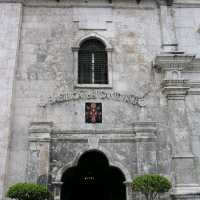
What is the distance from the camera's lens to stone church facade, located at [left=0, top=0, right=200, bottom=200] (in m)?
12.2

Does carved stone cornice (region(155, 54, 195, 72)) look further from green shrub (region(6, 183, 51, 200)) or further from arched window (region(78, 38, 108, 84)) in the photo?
green shrub (region(6, 183, 51, 200))

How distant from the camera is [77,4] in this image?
1467cm

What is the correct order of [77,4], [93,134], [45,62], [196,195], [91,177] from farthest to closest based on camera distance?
[91,177]
[77,4]
[45,62]
[93,134]
[196,195]

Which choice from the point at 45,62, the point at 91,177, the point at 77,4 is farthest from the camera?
the point at 91,177

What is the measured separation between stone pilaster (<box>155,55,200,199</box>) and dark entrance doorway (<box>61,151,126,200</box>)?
2.57 metres

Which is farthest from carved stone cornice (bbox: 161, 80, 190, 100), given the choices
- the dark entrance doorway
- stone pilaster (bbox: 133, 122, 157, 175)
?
the dark entrance doorway

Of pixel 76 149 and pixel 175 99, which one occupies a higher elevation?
pixel 175 99

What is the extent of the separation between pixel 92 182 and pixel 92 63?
19.1 ft

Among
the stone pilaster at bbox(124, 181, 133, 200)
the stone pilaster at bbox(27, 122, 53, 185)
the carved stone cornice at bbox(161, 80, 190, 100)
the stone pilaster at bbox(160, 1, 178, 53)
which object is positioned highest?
the stone pilaster at bbox(160, 1, 178, 53)

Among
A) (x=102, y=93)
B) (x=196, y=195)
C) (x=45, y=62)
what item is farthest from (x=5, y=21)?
(x=196, y=195)

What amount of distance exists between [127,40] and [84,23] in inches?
77.3

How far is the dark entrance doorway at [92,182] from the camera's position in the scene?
Answer: 46.4 ft

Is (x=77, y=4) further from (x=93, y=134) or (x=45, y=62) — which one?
(x=93, y=134)

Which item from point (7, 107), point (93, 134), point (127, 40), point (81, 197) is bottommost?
point (81, 197)
